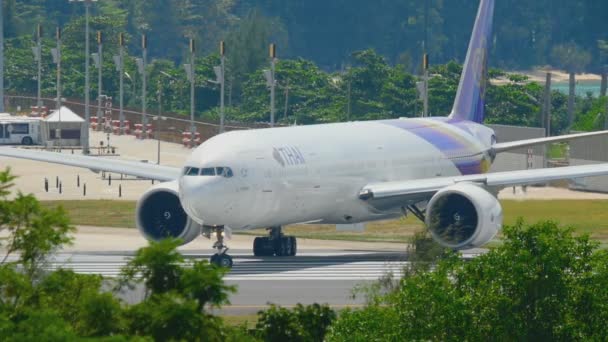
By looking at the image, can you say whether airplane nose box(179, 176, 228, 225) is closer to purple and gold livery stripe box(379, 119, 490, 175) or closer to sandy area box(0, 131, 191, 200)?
purple and gold livery stripe box(379, 119, 490, 175)

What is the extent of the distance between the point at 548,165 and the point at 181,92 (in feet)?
179

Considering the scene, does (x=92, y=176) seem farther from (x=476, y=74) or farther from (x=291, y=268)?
(x=291, y=268)

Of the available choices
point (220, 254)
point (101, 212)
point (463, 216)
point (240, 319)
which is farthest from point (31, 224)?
point (101, 212)

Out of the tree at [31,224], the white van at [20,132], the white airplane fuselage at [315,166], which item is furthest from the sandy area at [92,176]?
the tree at [31,224]

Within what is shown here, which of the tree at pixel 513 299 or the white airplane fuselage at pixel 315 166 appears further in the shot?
the white airplane fuselage at pixel 315 166

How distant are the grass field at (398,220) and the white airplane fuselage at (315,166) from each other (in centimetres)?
440

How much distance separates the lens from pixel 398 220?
2726 inches

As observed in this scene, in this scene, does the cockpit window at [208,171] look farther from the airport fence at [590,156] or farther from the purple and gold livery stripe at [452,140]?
the airport fence at [590,156]

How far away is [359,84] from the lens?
130625mm

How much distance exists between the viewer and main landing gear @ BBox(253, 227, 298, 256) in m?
55.0

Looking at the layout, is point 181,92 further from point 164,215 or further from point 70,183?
point 164,215

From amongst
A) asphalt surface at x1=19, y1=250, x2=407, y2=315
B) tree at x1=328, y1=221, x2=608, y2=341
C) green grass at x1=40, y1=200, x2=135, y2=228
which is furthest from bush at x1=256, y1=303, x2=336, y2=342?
green grass at x1=40, y1=200, x2=135, y2=228

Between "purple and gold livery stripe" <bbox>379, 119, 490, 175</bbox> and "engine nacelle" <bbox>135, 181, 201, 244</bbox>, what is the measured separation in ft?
30.7

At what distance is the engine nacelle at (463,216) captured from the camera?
52.0 meters
